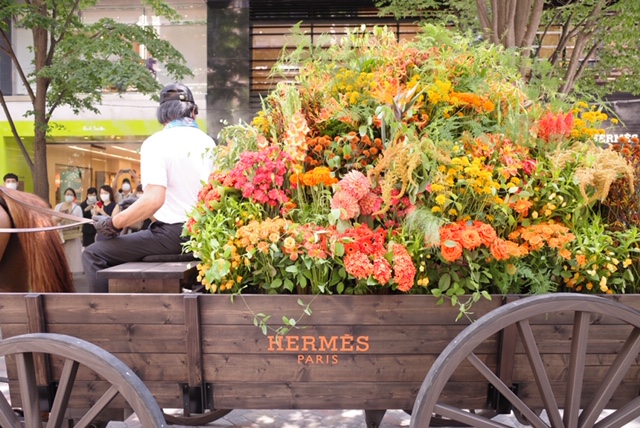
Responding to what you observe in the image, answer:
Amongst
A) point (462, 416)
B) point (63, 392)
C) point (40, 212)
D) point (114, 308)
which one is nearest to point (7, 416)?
point (63, 392)

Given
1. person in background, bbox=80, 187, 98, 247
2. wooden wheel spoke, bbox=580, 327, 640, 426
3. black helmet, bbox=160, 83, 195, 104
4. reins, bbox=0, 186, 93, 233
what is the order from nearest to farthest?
wooden wheel spoke, bbox=580, 327, 640, 426 < reins, bbox=0, 186, 93, 233 < black helmet, bbox=160, 83, 195, 104 < person in background, bbox=80, 187, 98, 247

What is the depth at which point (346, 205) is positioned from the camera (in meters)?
1.96

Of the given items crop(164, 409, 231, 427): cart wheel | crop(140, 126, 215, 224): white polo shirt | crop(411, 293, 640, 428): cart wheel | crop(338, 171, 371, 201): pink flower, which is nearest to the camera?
crop(411, 293, 640, 428): cart wheel

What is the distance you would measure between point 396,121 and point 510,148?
0.49 metres

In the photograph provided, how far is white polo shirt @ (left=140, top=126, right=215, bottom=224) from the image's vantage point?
2.71m

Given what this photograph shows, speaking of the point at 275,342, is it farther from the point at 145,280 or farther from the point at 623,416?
the point at 623,416

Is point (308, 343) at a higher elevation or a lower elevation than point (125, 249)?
lower

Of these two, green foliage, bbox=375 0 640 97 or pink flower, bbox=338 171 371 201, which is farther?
green foliage, bbox=375 0 640 97

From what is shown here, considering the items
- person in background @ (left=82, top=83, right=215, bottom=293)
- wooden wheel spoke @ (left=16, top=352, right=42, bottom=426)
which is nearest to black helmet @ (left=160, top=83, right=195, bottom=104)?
person in background @ (left=82, top=83, right=215, bottom=293)

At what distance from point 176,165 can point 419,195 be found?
57.4 inches

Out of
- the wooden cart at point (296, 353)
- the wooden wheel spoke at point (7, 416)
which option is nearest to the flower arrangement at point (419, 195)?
the wooden cart at point (296, 353)

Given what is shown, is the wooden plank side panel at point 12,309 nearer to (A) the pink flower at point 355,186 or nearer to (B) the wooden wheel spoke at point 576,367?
(A) the pink flower at point 355,186

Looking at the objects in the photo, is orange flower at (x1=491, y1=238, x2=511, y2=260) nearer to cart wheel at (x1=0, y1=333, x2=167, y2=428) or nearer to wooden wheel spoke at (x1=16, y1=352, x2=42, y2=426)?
cart wheel at (x1=0, y1=333, x2=167, y2=428)

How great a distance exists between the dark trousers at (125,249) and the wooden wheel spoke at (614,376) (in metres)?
2.07
